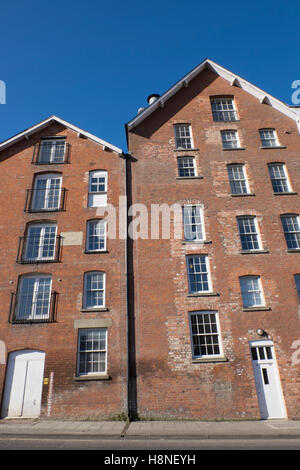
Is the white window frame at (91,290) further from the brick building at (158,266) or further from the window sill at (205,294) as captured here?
the window sill at (205,294)

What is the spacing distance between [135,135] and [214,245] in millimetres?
9658

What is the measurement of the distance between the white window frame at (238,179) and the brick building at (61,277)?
23.6 ft

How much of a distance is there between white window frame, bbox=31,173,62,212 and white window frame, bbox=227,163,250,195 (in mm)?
11393

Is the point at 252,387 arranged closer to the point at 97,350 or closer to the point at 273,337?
the point at 273,337

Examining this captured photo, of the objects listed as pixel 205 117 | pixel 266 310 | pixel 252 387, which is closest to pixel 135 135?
pixel 205 117

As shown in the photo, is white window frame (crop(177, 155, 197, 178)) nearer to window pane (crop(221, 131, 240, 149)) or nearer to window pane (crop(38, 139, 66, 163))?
window pane (crop(221, 131, 240, 149))

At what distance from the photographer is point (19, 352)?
14766 millimetres

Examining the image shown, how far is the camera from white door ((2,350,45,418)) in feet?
45.3

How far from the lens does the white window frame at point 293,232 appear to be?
56.5 ft

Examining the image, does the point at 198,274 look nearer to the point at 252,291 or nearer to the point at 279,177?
the point at 252,291

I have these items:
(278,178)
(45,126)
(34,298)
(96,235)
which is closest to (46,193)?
(96,235)

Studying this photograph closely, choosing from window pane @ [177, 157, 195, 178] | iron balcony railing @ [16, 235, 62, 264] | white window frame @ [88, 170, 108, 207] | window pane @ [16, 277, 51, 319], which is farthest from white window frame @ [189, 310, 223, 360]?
window pane @ [177, 157, 195, 178]

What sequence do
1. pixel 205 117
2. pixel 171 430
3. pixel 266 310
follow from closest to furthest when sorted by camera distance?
1. pixel 171 430
2. pixel 266 310
3. pixel 205 117

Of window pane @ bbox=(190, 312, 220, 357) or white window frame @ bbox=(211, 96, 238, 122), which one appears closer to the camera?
window pane @ bbox=(190, 312, 220, 357)
